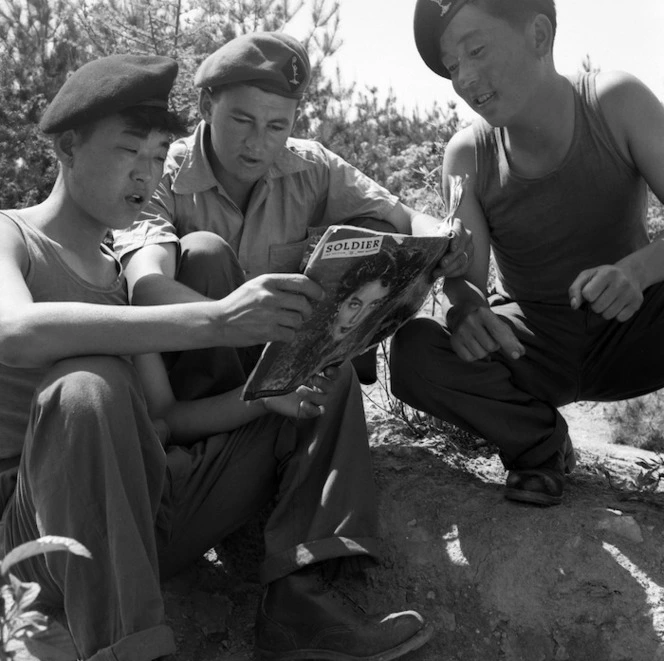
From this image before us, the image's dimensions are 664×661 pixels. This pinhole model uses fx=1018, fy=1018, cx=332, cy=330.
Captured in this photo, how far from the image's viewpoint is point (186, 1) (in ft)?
23.0

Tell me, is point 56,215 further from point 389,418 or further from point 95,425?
point 389,418

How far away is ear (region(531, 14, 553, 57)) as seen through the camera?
299 centimetres

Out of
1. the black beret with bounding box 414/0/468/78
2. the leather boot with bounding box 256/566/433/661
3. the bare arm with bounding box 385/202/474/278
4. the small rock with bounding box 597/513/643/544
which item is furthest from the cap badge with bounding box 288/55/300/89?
the small rock with bounding box 597/513/643/544

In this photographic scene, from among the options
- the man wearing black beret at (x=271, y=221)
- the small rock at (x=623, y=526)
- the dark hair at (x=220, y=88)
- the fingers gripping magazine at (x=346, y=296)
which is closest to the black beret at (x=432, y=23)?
the man wearing black beret at (x=271, y=221)

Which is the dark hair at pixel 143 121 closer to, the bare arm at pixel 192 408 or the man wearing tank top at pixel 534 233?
the bare arm at pixel 192 408

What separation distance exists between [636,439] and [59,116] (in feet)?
9.78

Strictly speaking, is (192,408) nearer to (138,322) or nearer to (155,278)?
(155,278)

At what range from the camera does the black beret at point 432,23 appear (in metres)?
2.92

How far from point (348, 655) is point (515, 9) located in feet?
6.08

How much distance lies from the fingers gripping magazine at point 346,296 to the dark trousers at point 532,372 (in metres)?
0.40

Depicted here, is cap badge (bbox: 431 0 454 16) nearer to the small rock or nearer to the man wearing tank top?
the man wearing tank top

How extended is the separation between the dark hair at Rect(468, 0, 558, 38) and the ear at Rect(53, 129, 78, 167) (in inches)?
47.5

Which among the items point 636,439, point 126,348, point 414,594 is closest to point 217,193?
point 126,348

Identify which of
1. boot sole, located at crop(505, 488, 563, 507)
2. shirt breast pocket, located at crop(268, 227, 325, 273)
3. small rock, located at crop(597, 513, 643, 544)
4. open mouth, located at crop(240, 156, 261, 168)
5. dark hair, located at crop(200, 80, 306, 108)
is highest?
dark hair, located at crop(200, 80, 306, 108)
